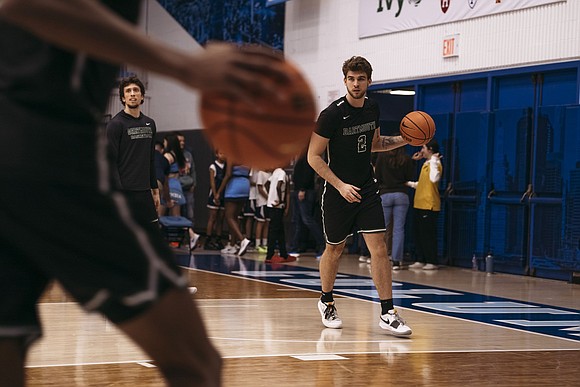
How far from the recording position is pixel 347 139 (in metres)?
7.76

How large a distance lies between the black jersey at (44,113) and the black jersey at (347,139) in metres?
5.34

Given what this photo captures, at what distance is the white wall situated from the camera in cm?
1324

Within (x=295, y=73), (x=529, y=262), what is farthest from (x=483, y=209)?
A: (x=295, y=73)

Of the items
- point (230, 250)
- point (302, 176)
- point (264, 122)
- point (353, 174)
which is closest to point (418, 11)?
point (302, 176)

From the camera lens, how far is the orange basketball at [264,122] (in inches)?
93.7

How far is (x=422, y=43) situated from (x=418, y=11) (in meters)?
0.50

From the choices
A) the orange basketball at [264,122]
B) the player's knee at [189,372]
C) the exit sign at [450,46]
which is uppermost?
the exit sign at [450,46]

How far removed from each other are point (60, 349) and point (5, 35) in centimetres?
449

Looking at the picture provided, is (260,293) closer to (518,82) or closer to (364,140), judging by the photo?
(364,140)

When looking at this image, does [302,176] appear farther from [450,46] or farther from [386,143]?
[386,143]

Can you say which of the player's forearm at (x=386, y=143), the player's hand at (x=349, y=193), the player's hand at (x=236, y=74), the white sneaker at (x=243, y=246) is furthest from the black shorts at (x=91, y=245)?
the white sneaker at (x=243, y=246)

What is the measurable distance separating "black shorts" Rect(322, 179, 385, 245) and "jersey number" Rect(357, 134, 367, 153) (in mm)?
260

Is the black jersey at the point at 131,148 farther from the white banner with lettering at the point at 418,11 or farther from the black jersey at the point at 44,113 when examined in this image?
the white banner with lettering at the point at 418,11

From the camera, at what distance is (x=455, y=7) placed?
48.5 ft
